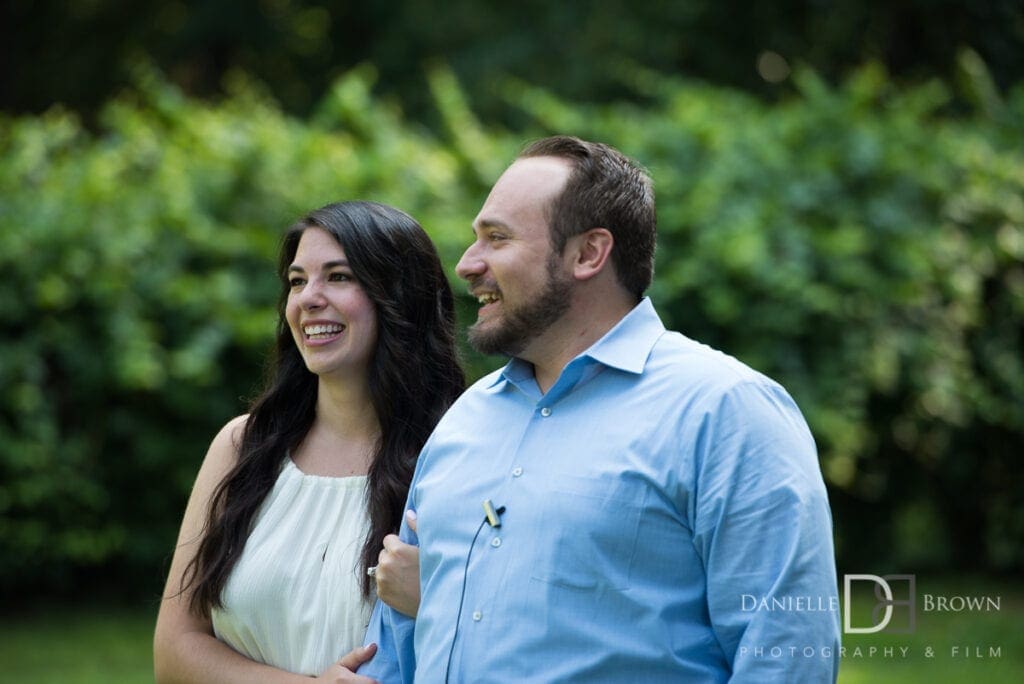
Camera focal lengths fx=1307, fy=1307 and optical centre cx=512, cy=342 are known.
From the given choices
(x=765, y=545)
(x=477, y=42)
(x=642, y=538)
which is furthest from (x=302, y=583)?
(x=477, y=42)

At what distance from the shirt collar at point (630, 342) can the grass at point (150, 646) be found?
13.9 feet

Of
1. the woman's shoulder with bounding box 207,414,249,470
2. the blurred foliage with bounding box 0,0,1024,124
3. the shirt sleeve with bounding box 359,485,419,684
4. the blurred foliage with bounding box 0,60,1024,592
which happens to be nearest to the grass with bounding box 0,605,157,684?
the blurred foliage with bounding box 0,60,1024,592

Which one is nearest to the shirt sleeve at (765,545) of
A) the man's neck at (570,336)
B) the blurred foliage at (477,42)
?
the man's neck at (570,336)

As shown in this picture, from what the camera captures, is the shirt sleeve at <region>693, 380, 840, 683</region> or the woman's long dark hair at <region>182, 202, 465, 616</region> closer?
the shirt sleeve at <region>693, 380, 840, 683</region>

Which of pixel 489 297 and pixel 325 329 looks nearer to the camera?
pixel 489 297

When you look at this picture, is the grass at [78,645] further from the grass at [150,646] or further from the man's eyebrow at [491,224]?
the man's eyebrow at [491,224]

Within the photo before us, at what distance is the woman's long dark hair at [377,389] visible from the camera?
11.2 ft

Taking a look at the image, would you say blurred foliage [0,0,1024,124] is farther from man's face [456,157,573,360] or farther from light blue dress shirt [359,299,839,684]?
light blue dress shirt [359,299,839,684]

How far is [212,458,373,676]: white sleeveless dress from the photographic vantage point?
130 inches

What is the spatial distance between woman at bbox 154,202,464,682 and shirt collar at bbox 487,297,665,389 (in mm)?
651

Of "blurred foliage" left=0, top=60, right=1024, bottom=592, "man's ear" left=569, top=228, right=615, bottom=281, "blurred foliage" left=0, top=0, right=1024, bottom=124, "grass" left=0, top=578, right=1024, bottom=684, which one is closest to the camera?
"man's ear" left=569, top=228, right=615, bottom=281

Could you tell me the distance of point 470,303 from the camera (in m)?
7.79

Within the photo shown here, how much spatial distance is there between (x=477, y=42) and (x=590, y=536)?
47.8ft

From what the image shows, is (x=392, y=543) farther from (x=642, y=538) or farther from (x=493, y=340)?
(x=642, y=538)
